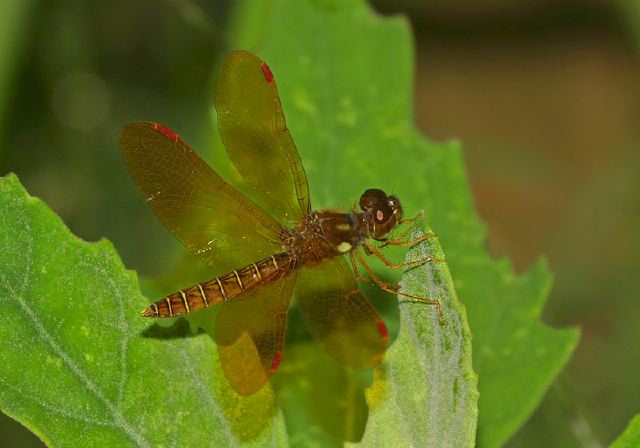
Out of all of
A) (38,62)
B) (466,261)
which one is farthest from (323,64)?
(38,62)

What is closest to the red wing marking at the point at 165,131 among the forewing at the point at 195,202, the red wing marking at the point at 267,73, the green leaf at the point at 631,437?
the forewing at the point at 195,202

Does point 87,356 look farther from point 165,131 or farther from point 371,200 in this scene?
point 371,200

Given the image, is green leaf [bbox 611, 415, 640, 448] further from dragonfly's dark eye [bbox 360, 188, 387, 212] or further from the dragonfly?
dragonfly's dark eye [bbox 360, 188, 387, 212]

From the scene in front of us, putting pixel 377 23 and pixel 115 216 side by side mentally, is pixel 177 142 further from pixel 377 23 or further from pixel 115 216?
pixel 115 216

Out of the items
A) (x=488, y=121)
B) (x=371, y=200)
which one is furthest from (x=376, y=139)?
(x=488, y=121)

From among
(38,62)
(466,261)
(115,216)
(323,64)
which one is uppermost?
(38,62)

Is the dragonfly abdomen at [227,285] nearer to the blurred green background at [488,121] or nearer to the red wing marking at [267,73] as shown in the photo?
the red wing marking at [267,73]
